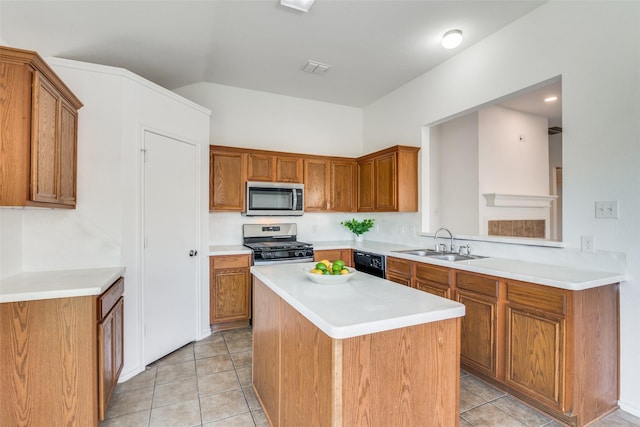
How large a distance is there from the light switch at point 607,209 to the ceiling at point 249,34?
1.65 metres

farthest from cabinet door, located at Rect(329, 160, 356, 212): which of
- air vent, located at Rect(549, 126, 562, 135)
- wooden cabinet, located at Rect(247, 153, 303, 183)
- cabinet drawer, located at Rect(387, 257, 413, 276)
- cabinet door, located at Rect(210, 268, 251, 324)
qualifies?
air vent, located at Rect(549, 126, 562, 135)

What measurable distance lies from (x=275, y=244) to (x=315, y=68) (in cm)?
217

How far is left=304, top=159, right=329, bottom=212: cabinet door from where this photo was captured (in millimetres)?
4191

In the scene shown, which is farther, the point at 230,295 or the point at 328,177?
the point at 328,177

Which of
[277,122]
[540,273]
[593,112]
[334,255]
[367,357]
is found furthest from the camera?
[277,122]

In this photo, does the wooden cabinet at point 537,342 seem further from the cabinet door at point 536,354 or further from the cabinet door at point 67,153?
the cabinet door at point 67,153

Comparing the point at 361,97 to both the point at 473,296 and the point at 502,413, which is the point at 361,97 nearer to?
the point at 473,296

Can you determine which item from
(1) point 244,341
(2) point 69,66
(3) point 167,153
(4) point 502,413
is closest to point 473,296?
(4) point 502,413

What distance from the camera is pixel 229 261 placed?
3434mm

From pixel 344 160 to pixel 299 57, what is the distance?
1537mm

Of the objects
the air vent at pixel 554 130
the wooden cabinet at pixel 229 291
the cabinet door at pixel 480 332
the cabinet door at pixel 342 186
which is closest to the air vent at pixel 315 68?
the cabinet door at pixel 342 186

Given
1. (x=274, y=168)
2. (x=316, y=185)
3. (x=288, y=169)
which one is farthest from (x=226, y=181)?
(x=316, y=185)

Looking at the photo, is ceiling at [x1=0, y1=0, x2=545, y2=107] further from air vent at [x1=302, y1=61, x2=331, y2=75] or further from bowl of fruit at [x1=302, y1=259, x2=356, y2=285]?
bowl of fruit at [x1=302, y1=259, x2=356, y2=285]

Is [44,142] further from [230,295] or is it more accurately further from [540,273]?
[540,273]
